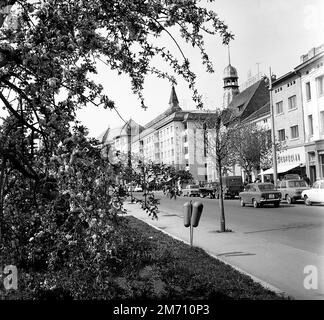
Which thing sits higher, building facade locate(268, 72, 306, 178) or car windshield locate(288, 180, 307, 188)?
building facade locate(268, 72, 306, 178)

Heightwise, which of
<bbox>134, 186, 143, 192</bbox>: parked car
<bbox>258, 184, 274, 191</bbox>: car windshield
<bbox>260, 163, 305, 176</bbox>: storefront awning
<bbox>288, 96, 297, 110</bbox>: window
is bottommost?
<bbox>258, 184, 274, 191</bbox>: car windshield

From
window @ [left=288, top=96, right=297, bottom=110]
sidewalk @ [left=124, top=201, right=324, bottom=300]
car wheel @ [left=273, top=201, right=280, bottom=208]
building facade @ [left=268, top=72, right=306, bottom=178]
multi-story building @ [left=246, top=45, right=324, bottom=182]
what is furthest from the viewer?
window @ [left=288, top=96, right=297, bottom=110]

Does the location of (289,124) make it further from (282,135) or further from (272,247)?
(272,247)

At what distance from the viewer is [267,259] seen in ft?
26.2

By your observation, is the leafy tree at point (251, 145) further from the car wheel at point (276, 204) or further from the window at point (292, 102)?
the car wheel at point (276, 204)

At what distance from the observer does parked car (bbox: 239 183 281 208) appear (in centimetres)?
2369

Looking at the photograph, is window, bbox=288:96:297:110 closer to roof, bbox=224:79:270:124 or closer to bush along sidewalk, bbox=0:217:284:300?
roof, bbox=224:79:270:124

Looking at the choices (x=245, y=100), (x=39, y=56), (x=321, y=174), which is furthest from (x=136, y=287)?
(x=245, y=100)

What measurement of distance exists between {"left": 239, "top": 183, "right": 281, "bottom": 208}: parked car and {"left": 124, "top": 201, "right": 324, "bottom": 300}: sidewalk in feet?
39.4

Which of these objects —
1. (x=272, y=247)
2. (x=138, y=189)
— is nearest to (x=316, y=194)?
(x=272, y=247)

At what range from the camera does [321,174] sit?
104 ft

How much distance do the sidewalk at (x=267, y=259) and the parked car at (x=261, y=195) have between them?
39.4 ft

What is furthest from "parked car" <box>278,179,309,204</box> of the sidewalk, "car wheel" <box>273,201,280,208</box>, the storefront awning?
the sidewalk
